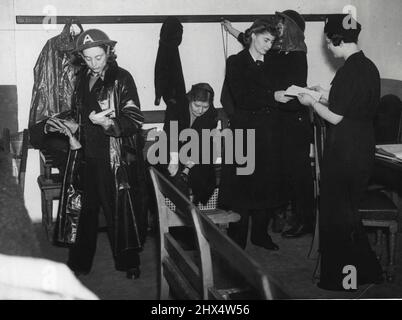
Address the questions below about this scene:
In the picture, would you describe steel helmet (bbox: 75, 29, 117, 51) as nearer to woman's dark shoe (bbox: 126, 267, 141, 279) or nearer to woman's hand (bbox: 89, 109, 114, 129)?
woman's hand (bbox: 89, 109, 114, 129)

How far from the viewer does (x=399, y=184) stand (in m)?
4.47

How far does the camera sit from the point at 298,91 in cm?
368

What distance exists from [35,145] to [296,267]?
199cm

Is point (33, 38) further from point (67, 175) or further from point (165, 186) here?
point (165, 186)

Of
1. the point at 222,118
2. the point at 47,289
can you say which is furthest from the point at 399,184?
the point at 47,289

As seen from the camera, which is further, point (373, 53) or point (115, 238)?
point (373, 53)

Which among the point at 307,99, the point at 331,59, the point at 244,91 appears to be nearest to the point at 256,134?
the point at 244,91

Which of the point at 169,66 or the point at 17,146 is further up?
the point at 169,66

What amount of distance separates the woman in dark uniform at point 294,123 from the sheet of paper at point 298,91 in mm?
190

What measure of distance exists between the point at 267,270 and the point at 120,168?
3.26ft

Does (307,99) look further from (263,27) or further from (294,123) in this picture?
(294,123)

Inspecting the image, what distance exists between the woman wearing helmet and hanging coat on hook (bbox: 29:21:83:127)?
991mm

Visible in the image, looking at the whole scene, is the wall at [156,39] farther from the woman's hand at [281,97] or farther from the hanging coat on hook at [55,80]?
the woman's hand at [281,97]

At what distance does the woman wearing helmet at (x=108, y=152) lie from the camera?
11.6 ft
